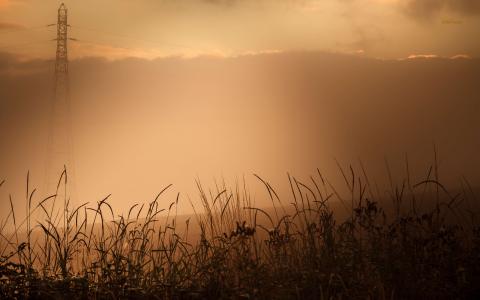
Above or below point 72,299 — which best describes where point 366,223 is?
above

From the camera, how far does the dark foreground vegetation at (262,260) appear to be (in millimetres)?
6562

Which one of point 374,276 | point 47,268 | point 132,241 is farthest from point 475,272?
point 47,268

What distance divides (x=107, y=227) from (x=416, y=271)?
4359 mm

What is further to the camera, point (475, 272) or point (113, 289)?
point (475, 272)

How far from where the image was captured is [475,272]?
24.3ft

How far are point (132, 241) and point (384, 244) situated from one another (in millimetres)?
3363

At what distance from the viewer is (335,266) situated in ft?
24.2

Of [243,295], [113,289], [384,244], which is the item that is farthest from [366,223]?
[113,289]

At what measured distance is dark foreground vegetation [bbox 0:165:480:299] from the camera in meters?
6.56

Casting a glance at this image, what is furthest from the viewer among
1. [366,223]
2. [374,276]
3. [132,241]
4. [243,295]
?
[366,223]

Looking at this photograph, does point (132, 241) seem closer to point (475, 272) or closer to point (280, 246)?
point (280, 246)

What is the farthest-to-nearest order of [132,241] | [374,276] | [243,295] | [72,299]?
[132,241] → [374,276] → [72,299] → [243,295]

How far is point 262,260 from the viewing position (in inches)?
331

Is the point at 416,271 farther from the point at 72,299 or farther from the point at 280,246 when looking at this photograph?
the point at 72,299
